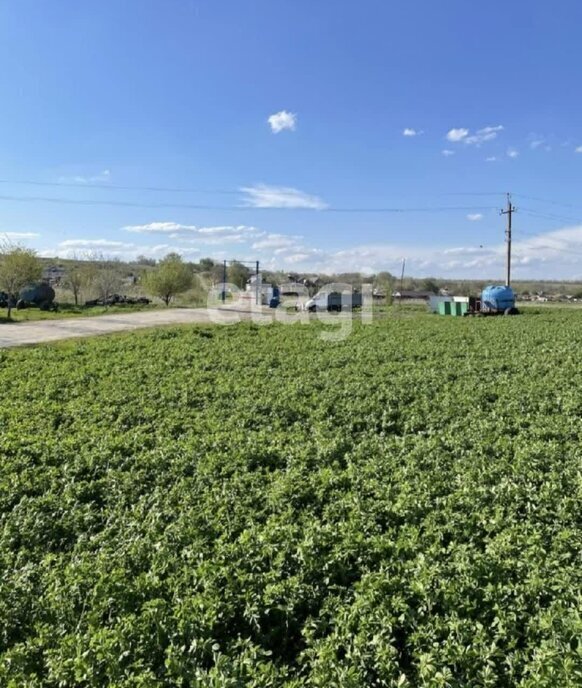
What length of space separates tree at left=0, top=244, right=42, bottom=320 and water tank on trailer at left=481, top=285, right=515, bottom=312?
27.3m

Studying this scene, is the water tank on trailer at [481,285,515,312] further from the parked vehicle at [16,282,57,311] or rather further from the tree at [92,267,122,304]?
the tree at [92,267,122,304]

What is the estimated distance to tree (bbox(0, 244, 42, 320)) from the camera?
26.9m

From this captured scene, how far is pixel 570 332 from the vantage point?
15.7m

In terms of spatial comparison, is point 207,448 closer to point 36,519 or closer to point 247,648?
point 36,519

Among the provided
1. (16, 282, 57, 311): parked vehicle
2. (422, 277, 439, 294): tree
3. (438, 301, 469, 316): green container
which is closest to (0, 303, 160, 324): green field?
(16, 282, 57, 311): parked vehicle

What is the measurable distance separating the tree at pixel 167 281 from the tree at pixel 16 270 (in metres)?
12.9

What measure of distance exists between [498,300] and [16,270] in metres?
28.5

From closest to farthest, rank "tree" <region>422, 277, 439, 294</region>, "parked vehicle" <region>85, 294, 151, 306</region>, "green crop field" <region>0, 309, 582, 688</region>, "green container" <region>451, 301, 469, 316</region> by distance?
"green crop field" <region>0, 309, 582, 688</region> < "green container" <region>451, 301, 469, 316</region> < "parked vehicle" <region>85, 294, 151, 306</region> < "tree" <region>422, 277, 439, 294</region>

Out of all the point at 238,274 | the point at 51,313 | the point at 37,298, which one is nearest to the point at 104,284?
the point at 37,298

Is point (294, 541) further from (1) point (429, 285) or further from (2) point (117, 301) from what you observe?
(1) point (429, 285)

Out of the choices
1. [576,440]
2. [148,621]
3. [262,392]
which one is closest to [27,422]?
[262,392]

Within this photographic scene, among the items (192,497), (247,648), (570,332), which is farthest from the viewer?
A: (570,332)

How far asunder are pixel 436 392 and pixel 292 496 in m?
4.24

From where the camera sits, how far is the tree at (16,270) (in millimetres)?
26859
